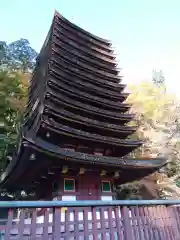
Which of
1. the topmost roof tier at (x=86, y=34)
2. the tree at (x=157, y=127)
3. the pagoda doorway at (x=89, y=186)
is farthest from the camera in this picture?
the tree at (x=157, y=127)

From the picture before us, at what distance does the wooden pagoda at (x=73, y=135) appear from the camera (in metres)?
7.46

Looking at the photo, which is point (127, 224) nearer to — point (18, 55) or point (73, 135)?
point (73, 135)

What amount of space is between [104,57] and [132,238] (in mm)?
11161

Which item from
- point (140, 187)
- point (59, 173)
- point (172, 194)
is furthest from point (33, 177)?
point (172, 194)

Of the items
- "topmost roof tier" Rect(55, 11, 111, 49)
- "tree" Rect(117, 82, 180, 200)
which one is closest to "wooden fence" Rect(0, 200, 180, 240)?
"tree" Rect(117, 82, 180, 200)

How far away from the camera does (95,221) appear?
9.23 ft

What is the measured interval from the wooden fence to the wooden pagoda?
384 centimetres

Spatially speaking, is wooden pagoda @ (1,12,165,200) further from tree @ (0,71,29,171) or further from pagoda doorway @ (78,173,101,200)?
tree @ (0,71,29,171)

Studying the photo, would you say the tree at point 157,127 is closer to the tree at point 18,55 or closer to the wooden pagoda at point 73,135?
the wooden pagoda at point 73,135

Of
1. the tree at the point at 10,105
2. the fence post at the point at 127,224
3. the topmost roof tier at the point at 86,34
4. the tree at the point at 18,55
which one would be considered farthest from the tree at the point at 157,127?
the fence post at the point at 127,224

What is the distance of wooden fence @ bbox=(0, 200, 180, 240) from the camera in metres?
2.35

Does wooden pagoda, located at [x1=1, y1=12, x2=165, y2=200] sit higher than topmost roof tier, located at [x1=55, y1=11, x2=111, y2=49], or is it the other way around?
topmost roof tier, located at [x1=55, y1=11, x2=111, y2=49]

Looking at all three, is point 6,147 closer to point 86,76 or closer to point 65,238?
point 86,76

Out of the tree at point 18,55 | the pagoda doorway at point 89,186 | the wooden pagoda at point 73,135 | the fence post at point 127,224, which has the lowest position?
the fence post at point 127,224
